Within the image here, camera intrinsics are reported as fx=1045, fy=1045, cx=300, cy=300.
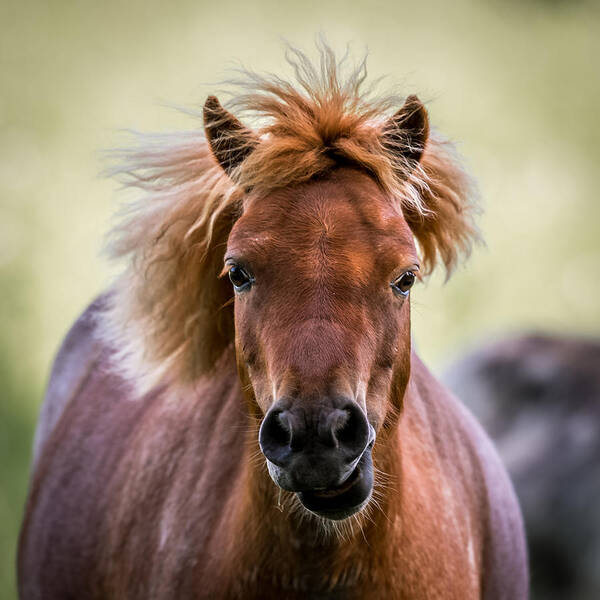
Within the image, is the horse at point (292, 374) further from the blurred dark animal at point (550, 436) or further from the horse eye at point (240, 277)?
the blurred dark animal at point (550, 436)

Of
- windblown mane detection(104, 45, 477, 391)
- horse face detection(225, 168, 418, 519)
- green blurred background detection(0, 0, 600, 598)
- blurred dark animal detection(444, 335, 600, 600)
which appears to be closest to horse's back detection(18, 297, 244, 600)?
windblown mane detection(104, 45, 477, 391)

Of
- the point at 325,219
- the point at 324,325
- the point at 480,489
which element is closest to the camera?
the point at 324,325

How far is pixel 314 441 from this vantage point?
2238mm

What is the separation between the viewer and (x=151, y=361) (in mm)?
3143

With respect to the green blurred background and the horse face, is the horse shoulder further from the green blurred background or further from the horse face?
the green blurred background

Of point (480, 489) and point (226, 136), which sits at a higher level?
point (226, 136)

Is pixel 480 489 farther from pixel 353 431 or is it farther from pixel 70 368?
pixel 70 368

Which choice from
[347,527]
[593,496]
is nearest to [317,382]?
[347,527]

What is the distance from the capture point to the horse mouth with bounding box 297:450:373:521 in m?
2.39

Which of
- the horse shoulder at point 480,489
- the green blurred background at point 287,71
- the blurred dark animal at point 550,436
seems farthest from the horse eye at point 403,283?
the green blurred background at point 287,71

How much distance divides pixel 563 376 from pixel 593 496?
73 centimetres

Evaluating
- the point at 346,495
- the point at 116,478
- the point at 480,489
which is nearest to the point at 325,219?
the point at 346,495

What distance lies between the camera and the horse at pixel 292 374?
94.3 inches

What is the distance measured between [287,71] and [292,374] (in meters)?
6.52
